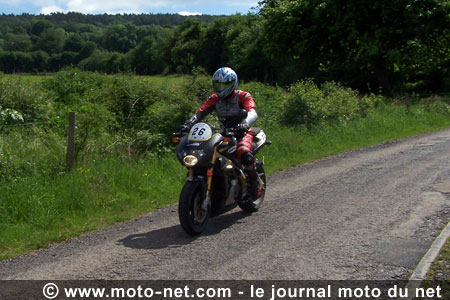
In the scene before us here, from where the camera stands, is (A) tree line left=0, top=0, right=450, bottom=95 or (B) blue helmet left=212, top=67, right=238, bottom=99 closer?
(B) blue helmet left=212, top=67, right=238, bottom=99

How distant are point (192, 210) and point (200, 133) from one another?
3.32 ft

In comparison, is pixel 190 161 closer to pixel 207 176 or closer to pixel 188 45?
pixel 207 176

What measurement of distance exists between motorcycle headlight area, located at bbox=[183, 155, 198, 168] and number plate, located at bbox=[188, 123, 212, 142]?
28 cm

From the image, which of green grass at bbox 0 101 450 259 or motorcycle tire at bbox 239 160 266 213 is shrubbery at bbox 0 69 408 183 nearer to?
green grass at bbox 0 101 450 259

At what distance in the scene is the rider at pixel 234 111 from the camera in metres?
7.72

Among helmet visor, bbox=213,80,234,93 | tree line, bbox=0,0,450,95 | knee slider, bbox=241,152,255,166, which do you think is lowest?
knee slider, bbox=241,152,255,166

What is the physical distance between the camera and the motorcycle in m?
6.88

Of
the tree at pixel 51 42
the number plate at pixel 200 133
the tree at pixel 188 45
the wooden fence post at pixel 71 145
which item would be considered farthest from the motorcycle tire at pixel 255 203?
the tree at pixel 188 45

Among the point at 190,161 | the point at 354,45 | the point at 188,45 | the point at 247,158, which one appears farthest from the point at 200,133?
the point at 188,45

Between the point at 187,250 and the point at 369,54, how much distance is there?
2323cm

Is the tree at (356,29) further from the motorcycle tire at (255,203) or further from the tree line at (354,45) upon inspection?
the motorcycle tire at (255,203)

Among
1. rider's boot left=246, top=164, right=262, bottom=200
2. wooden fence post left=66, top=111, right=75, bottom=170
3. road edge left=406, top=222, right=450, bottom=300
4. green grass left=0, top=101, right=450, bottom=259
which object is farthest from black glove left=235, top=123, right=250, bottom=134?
wooden fence post left=66, top=111, right=75, bottom=170

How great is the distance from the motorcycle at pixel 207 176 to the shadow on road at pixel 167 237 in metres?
0.18

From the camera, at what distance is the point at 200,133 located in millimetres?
7109
